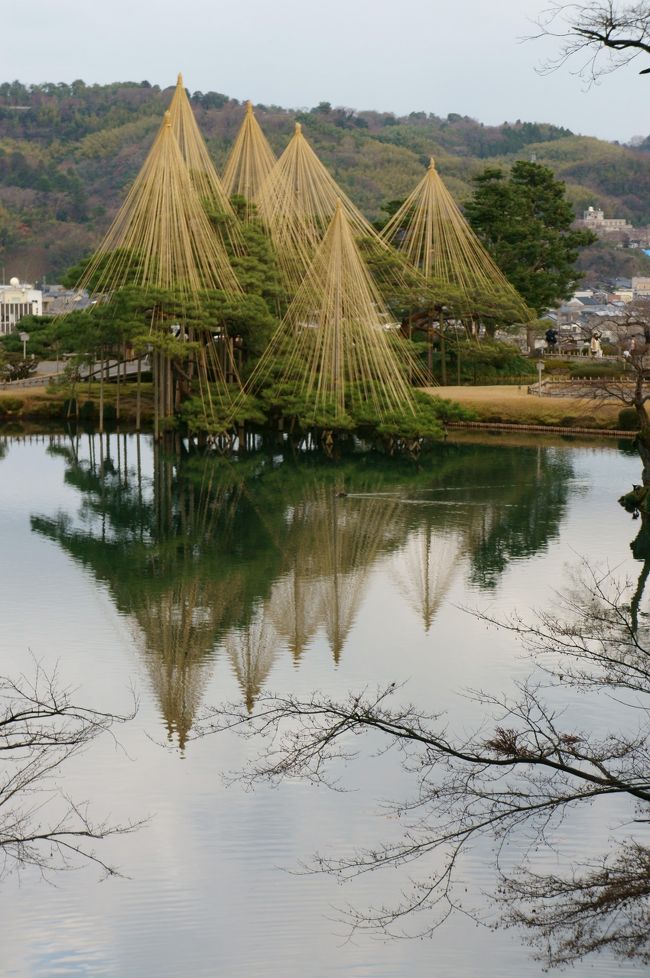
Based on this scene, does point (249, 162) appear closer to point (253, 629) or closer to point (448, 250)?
point (448, 250)

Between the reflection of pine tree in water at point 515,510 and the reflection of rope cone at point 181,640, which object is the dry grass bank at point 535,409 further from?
the reflection of rope cone at point 181,640

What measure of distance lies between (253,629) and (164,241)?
21.4 meters

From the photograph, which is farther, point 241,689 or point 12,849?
point 241,689

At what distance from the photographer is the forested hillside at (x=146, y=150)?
385 feet

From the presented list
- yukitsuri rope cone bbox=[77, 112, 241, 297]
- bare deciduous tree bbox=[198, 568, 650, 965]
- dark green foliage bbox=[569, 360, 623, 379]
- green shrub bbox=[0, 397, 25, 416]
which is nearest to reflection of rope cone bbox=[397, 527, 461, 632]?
bare deciduous tree bbox=[198, 568, 650, 965]

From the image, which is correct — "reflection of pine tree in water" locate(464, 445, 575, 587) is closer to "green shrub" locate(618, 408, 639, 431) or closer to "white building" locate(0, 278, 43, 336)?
"green shrub" locate(618, 408, 639, 431)

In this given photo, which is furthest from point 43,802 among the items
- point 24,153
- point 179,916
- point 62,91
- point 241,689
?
point 62,91

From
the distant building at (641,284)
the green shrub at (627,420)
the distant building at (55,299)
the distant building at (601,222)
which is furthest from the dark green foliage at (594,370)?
the distant building at (601,222)

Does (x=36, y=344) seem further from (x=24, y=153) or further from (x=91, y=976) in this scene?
(x=24, y=153)

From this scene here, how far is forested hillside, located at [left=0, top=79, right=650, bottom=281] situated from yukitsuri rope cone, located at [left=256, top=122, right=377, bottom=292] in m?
63.8

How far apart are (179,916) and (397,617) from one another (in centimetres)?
901

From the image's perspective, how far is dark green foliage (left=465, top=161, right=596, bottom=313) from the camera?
51438 mm

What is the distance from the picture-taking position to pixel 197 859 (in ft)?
38.8

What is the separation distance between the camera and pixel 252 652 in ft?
57.7
